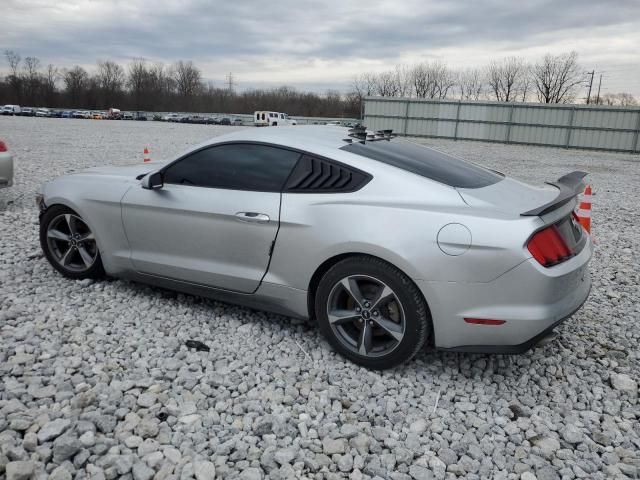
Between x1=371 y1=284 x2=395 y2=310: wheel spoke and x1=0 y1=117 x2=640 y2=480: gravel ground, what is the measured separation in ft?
1.58

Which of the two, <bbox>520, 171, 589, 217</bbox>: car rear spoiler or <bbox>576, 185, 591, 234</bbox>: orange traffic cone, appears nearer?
<bbox>520, 171, 589, 217</bbox>: car rear spoiler

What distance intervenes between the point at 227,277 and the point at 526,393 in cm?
213

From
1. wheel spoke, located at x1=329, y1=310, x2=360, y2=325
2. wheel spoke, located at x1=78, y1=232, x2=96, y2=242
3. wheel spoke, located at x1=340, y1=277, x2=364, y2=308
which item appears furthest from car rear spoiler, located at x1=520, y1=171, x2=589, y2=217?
wheel spoke, located at x1=78, y1=232, x2=96, y2=242

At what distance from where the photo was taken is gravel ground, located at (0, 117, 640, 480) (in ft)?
8.31

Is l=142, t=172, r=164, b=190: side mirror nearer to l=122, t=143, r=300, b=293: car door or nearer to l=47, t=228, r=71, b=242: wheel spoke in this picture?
l=122, t=143, r=300, b=293: car door

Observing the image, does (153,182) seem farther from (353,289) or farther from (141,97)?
(141,97)

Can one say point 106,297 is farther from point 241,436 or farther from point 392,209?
point 392,209

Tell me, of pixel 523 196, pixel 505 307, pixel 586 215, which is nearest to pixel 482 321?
pixel 505 307

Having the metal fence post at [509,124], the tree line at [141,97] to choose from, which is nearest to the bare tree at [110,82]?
the tree line at [141,97]

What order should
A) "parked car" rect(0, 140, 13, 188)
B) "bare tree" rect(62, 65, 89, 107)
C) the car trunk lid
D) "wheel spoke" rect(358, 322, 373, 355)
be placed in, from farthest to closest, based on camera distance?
1. "bare tree" rect(62, 65, 89, 107)
2. "parked car" rect(0, 140, 13, 188)
3. "wheel spoke" rect(358, 322, 373, 355)
4. the car trunk lid

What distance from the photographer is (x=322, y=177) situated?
3.48 metres

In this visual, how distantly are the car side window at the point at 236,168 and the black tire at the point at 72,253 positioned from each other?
109 centimetres

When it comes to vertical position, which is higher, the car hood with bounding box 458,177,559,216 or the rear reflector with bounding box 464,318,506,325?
the car hood with bounding box 458,177,559,216

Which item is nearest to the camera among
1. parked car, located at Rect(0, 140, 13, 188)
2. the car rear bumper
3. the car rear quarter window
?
the car rear bumper
